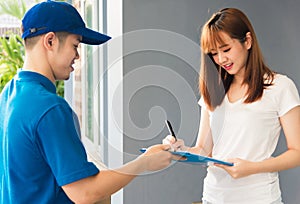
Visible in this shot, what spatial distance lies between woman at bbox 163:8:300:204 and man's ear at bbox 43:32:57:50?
53 centimetres

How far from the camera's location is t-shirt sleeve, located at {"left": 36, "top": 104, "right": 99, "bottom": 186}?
1.13m

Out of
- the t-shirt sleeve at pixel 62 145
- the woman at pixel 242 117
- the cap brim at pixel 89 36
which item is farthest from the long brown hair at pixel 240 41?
the t-shirt sleeve at pixel 62 145

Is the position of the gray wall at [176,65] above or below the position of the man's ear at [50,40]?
below

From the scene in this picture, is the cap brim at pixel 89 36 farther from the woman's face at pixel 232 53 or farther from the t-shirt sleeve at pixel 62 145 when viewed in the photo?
the woman's face at pixel 232 53

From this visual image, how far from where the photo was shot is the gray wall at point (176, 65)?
7.94 feet

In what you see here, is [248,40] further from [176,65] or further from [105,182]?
[176,65]

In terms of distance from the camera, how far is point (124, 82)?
2.30 meters

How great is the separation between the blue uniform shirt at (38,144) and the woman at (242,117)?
46 centimetres

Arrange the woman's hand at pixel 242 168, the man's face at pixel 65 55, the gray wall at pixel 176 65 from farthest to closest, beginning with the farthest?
the gray wall at pixel 176 65 → the woman's hand at pixel 242 168 → the man's face at pixel 65 55

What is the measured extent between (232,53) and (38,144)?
736 millimetres

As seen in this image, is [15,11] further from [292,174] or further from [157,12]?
[292,174]

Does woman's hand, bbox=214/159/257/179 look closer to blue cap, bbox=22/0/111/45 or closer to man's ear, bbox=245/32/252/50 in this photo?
man's ear, bbox=245/32/252/50

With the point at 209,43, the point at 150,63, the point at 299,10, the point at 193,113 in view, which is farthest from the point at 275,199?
the point at 299,10

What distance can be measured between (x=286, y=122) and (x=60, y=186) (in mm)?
725
